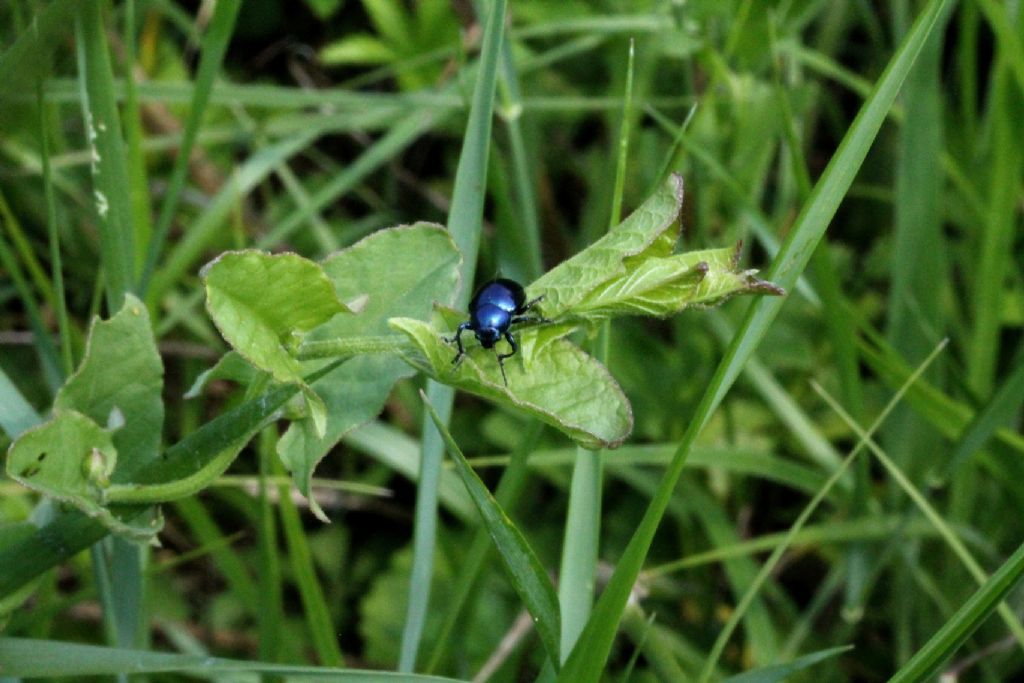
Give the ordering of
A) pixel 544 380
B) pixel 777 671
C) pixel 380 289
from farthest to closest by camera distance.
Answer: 1. pixel 777 671
2. pixel 380 289
3. pixel 544 380

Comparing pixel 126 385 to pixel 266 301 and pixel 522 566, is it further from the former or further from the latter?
pixel 522 566

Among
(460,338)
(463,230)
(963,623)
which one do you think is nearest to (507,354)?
(460,338)

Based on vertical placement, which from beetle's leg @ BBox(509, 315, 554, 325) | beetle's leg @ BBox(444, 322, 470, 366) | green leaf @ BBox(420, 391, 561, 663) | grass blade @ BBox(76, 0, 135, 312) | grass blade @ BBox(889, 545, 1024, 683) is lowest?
grass blade @ BBox(889, 545, 1024, 683)

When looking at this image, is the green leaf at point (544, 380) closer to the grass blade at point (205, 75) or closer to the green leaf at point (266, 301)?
the green leaf at point (266, 301)

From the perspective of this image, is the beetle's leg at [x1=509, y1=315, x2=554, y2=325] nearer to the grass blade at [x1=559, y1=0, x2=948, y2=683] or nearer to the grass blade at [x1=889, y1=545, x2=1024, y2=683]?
the grass blade at [x1=559, y1=0, x2=948, y2=683]

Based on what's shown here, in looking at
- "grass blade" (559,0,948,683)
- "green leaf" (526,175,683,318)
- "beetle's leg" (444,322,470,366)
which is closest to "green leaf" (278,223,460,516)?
"beetle's leg" (444,322,470,366)

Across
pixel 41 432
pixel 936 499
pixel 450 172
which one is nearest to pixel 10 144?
pixel 450 172

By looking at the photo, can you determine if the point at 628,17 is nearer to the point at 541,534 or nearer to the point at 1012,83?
the point at 1012,83

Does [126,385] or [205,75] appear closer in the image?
[126,385]
